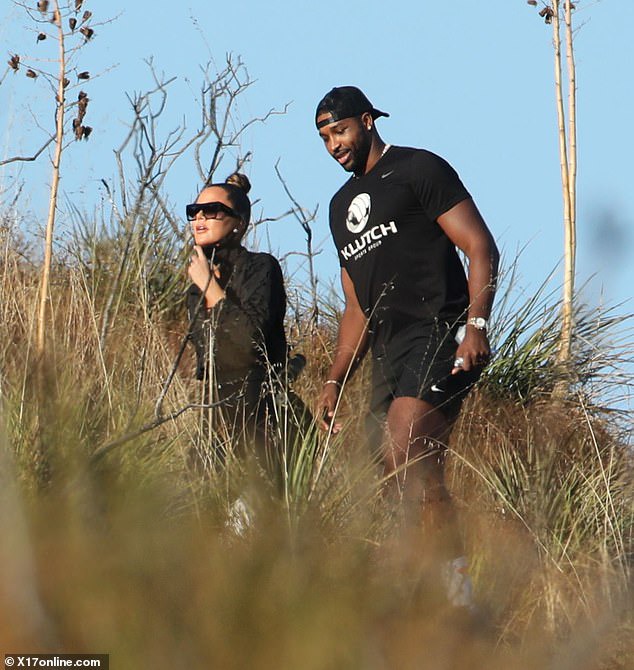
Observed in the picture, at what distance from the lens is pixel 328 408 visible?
18.0ft

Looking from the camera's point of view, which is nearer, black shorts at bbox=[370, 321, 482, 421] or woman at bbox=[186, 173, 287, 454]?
black shorts at bbox=[370, 321, 482, 421]

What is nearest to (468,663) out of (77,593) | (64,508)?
(77,593)

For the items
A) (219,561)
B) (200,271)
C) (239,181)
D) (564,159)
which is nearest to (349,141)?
(200,271)

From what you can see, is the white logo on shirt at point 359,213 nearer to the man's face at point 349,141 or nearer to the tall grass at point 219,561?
the man's face at point 349,141

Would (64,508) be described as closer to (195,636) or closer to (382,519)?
(195,636)

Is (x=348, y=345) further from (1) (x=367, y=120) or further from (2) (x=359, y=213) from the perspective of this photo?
(1) (x=367, y=120)

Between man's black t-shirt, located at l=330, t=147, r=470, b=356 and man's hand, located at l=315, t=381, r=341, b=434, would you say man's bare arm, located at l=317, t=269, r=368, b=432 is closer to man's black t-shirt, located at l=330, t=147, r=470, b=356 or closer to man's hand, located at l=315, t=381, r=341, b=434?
man's hand, located at l=315, t=381, r=341, b=434

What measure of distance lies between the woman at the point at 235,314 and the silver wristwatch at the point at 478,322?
70cm

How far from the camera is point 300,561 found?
10.1 feet

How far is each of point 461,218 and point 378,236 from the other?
11.9 inches

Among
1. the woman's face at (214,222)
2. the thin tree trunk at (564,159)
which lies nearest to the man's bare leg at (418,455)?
the woman's face at (214,222)

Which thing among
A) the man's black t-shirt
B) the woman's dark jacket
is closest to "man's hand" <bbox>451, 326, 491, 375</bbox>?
the man's black t-shirt

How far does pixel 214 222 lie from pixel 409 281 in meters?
0.86

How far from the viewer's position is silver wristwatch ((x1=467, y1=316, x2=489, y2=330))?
505 cm
